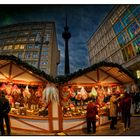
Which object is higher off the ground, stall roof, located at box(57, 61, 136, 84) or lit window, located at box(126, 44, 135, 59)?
lit window, located at box(126, 44, 135, 59)

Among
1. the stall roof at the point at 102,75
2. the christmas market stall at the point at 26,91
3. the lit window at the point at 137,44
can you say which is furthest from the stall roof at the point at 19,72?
the lit window at the point at 137,44

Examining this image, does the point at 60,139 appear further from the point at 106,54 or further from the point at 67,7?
the point at 106,54

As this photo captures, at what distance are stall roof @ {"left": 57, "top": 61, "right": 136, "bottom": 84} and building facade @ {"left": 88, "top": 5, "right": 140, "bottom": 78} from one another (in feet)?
12.6

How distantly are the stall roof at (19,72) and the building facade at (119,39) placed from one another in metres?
5.50

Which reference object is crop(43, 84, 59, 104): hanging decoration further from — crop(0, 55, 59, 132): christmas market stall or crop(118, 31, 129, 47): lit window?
crop(118, 31, 129, 47): lit window

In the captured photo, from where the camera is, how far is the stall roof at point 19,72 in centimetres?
405

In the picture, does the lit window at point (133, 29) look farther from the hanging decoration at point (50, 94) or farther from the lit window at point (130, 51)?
the hanging decoration at point (50, 94)

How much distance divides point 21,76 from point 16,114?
1243 millimetres

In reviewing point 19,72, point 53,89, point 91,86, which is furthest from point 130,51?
point 19,72

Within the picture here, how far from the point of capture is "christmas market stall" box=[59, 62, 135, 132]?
178 inches

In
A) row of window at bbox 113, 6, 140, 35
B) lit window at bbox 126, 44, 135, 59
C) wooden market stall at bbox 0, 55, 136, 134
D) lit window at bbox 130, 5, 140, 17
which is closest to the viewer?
wooden market stall at bbox 0, 55, 136, 134

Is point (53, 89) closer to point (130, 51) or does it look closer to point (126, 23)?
point (126, 23)

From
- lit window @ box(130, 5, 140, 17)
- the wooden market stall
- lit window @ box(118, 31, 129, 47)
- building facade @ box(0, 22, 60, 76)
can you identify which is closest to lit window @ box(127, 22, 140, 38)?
lit window @ box(118, 31, 129, 47)
